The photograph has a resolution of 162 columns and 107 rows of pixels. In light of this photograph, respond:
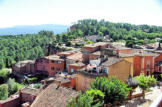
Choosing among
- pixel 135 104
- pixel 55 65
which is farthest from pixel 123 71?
pixel 55 65

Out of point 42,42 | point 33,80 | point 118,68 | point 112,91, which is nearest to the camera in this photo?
point 112,91

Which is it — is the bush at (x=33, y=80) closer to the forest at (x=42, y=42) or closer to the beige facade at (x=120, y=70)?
the forest at (x=42, y=42)

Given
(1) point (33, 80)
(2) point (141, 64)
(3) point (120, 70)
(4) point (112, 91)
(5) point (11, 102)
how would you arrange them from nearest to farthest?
1. (4) point (112, 91)
2. (5) point (11, 102)
3. (3) point (120, 70)
4. (2) point (141, 64)
5. (1) point (33, 80)

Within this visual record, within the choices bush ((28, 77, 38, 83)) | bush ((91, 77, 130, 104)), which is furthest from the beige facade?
bush ((28, 77, 38, 83))

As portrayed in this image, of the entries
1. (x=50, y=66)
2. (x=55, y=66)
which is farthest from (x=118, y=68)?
(x=50, y=66)

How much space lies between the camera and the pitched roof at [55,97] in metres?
16.4

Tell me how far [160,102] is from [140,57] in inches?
1018

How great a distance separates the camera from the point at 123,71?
21.3 m

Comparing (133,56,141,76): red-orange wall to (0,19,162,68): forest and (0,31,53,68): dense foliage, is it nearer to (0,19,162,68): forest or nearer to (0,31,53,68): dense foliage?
(0,19,162,68): forest

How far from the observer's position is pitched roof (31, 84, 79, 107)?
644 inches

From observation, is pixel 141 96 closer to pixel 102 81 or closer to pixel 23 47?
pixel 102 81

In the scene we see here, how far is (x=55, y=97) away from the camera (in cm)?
1738

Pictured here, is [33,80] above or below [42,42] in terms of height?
below

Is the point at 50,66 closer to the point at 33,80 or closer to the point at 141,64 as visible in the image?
the point at 33,80
